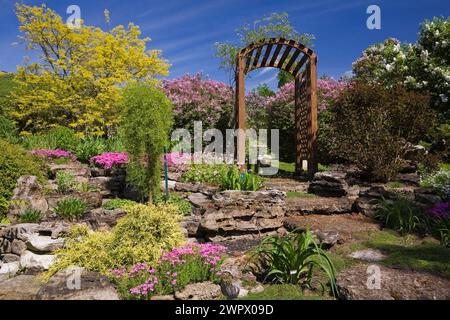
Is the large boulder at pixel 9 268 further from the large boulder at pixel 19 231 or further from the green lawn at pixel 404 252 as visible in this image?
the green lawn at pixel 404 252

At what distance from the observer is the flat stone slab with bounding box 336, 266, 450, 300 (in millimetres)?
3693

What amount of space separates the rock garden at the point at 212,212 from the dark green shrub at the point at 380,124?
0.03 metres

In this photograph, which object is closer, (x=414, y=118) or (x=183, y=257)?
(x=183, y=257)

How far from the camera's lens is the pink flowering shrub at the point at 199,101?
14.6m

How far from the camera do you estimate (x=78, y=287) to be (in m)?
4.09

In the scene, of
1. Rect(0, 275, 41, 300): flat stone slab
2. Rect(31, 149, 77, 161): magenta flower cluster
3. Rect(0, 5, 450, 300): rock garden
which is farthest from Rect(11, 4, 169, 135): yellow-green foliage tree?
Rect(0, 275, 41, 300): flat stone slab

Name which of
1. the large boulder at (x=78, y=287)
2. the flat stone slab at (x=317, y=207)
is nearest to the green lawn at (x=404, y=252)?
the flat stone slab at (x=317, y=207)

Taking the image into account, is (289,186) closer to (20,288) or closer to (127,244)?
(127,244)

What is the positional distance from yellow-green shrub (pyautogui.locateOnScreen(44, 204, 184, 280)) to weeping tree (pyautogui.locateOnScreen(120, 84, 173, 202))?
2.45 m

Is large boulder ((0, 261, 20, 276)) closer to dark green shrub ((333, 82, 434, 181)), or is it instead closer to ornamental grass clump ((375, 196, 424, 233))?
ornamental grass clump ((375, 196, 424, 233))
